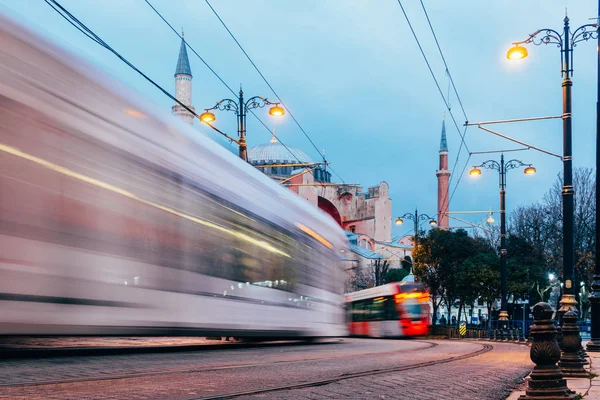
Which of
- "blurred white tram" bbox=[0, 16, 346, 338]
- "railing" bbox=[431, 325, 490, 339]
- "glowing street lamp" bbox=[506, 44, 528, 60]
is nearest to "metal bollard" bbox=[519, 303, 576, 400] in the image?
"blurred white tram" bbox=[0, 16, 346, 338]

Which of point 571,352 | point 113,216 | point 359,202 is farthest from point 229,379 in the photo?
point 359,202

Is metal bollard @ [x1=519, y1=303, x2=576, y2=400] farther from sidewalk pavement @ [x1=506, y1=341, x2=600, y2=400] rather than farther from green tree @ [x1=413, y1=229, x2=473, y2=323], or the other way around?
green tree @ [x1=413, y1=229, x2=473, y2=323]

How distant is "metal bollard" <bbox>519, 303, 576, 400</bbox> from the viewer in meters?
5.46

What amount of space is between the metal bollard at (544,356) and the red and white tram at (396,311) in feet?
85.6

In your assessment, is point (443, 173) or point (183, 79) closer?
point (183, 79)

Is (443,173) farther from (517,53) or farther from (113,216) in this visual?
(113,216)

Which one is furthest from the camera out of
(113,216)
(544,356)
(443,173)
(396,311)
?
(443,173)

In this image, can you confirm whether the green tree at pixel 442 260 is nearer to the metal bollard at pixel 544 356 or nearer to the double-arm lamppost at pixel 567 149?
the double-arm lamppost at pixel 567 149

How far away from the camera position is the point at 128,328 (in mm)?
8000

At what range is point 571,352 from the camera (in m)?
8.38

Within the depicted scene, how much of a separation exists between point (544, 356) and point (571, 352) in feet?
10.4

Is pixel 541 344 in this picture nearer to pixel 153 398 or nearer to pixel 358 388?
pixel 358 388

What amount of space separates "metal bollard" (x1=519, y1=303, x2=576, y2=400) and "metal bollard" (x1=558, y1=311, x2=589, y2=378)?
8.57 feet

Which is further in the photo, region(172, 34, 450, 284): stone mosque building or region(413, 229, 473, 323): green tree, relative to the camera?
region(172, 34, 450, 284): stone mosque building
